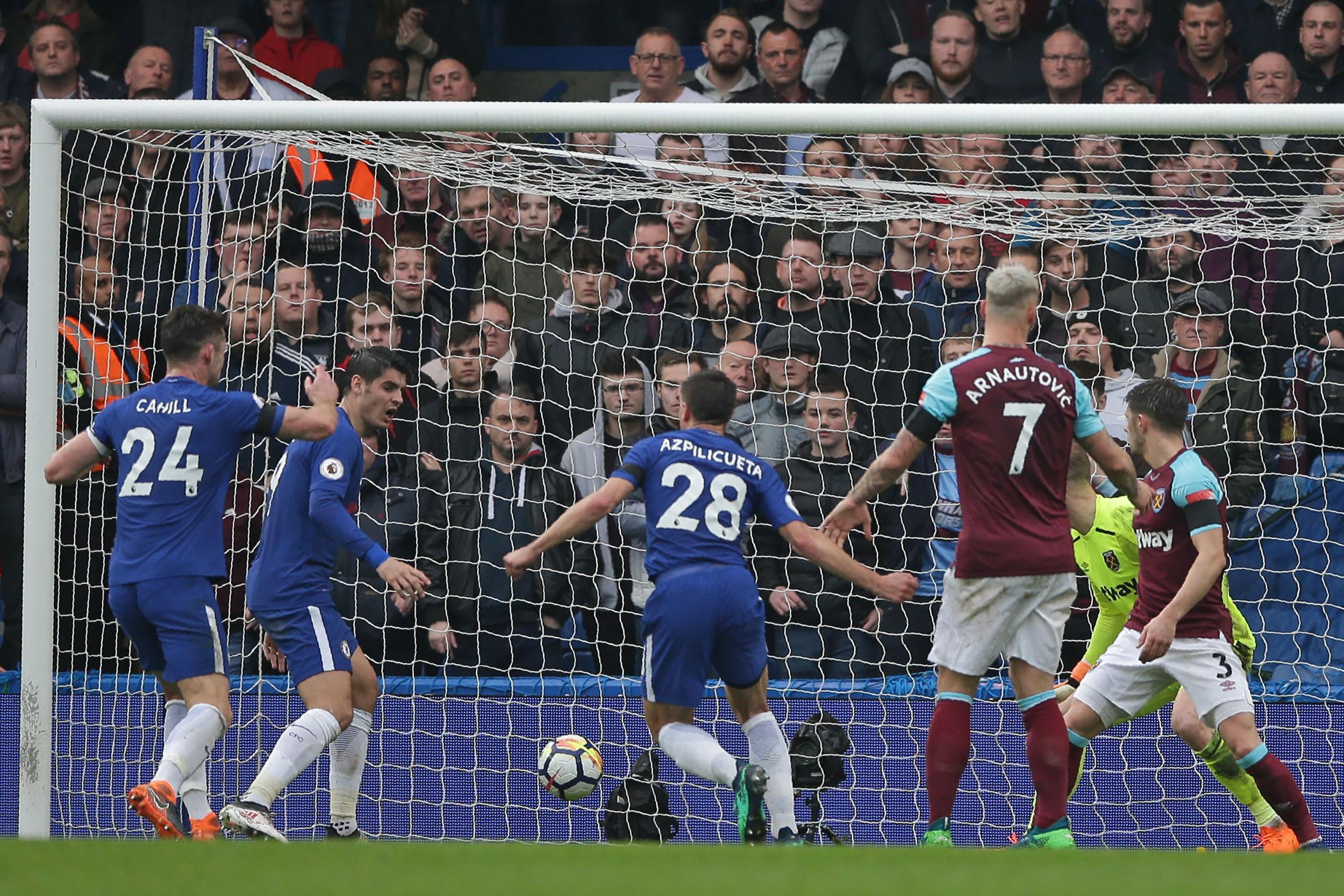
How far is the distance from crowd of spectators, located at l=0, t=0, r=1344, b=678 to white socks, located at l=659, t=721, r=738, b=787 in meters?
1.59

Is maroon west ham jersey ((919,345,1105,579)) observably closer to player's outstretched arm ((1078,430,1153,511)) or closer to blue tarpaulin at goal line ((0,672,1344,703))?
player's outstretched arm ((1078,430,1153,511))

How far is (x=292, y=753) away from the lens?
645cm

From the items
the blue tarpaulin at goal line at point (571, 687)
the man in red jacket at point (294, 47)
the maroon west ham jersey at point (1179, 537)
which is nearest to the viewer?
the maroon west ham jersey at point (1179, 537)

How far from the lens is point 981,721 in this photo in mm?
7652

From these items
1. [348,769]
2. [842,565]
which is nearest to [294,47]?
[348,769]

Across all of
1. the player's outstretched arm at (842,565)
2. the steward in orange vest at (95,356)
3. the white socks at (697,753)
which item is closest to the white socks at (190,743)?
the white socks at (697,753)

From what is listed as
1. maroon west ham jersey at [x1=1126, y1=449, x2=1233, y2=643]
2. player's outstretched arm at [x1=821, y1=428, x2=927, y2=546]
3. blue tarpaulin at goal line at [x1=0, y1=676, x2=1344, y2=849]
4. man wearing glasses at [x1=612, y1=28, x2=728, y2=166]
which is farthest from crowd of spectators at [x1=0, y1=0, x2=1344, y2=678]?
player's outstretched arm at [x1=821, y1=428, x2=927, y2=546]

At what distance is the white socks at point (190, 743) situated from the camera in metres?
6.10

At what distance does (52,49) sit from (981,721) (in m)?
6.81

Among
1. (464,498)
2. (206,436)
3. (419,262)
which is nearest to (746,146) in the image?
(419,262)

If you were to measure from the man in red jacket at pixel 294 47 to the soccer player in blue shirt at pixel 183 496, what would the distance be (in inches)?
172

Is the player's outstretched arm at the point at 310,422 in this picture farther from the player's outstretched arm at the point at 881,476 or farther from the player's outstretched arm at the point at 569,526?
the player's outstretched arm at the point at 881,476

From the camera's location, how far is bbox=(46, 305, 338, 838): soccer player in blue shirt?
6.27 metres

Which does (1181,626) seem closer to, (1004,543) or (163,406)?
(1004,543)
